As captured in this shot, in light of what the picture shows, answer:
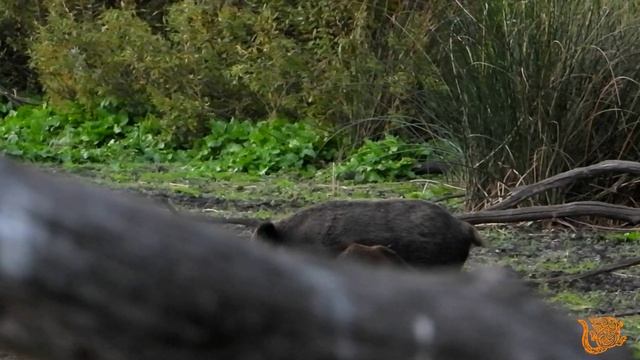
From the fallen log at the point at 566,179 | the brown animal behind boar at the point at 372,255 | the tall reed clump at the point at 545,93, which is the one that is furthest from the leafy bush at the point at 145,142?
the brown animal behind boar at the point at 372,255

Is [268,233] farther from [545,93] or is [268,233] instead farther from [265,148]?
[265,148]

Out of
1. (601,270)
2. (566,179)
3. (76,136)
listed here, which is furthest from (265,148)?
(601,270)

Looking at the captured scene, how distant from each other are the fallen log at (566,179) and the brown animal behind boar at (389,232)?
126 cm

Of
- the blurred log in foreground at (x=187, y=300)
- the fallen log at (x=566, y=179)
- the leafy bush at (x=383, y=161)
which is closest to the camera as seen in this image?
the blurred log in foreground at (x=187, y=300)

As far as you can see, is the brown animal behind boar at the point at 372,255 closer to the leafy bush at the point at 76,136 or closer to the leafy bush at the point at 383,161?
the leafy bush at the point at 383,161

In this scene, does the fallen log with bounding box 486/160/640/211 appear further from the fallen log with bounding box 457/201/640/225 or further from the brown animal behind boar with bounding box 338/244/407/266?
the brown animal behind boar with bounding box 338/244/407/266

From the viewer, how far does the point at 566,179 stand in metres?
7.19

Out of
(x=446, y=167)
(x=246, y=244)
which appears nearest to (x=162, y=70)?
(x=446, y=167)

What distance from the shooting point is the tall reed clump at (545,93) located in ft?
26.8

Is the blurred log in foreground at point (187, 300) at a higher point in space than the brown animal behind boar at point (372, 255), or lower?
higher

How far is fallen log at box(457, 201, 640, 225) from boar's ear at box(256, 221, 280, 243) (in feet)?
4.25

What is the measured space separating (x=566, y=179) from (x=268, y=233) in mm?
2279

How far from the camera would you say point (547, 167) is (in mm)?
8125

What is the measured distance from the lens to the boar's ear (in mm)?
5409
